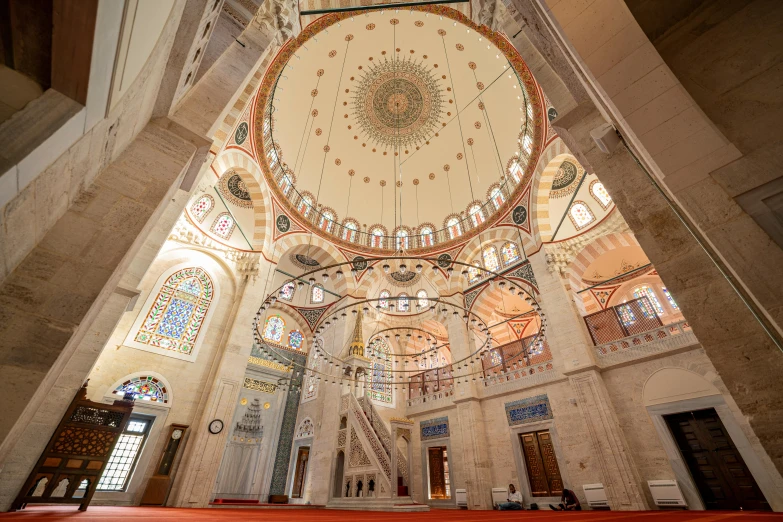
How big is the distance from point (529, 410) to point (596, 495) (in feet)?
7.41

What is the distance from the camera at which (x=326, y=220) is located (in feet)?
42.9

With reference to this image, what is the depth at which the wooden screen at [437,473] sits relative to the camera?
32.0 ft

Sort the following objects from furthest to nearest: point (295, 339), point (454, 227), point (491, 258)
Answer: point (454, 227) → point (295, 339) → point (491, 258)

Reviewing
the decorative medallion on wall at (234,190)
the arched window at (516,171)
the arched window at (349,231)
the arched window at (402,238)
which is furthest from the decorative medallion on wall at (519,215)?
the decorative medallion on wall at (234,190)

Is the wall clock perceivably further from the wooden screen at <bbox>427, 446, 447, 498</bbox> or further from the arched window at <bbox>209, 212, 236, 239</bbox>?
the wooden screen at <bbox>427, 446, 447, 498</bbox>

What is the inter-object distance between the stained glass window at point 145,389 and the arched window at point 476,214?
450 inches

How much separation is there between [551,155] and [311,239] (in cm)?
901

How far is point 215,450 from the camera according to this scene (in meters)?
7.39

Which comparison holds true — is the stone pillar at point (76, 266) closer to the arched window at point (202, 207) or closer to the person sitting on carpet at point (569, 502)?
the arched window at point (202, 207)

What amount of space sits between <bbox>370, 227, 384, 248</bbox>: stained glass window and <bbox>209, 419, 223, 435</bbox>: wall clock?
27.5 feet

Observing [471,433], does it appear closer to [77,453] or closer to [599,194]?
[599,194]

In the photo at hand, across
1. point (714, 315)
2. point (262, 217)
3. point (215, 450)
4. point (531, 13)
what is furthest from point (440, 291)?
point (714, 315)

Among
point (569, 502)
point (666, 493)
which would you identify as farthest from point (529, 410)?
point (666, 493)

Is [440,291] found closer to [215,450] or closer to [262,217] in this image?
[262,217]
